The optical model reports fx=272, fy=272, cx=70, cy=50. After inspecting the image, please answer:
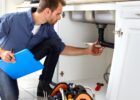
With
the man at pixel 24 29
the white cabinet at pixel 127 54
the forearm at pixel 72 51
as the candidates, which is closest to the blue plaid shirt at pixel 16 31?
the man at pixel 24 29

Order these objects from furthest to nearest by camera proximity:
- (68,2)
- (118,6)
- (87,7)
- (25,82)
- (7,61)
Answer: (25,82), (68,2), (87,7), (118,6), (7,61)

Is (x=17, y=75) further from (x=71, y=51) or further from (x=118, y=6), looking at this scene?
(x=118, y=6)

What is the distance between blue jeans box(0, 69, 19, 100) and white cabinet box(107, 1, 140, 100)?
587 millimetres

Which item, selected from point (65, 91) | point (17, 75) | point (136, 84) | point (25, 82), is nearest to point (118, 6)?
point (136, 84)

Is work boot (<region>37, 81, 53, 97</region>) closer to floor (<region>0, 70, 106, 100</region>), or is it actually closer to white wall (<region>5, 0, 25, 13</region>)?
floor (<region>0, 70, 106, 100</region>)

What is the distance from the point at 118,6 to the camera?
154cm

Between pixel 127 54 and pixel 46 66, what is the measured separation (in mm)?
644

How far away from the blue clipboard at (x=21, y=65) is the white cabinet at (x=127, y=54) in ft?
1.46

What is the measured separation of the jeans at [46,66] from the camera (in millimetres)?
1569

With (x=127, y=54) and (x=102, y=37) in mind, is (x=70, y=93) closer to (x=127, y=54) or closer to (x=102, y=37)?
(x=127, y=54)

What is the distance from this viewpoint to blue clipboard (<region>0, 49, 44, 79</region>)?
140 cm

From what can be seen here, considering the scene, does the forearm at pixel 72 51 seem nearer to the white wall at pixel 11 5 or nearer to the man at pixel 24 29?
the man at pixel 24 29

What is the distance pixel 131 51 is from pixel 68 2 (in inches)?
28.4

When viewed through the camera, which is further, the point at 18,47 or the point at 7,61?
the point at 18,47
